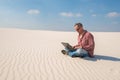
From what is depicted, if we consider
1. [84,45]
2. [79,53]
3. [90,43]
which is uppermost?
[90,43]

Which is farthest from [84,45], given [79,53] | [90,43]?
[79,53]

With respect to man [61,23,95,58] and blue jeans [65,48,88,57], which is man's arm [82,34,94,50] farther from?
blue jeans [65,48,88,57]

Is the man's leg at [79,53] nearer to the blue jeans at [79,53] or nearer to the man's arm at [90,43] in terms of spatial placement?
the blue jeans at [79,53]

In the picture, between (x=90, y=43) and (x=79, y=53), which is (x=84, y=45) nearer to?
(x=90, y=43)

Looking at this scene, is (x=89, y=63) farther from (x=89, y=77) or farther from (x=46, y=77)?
(x=46, y=77)

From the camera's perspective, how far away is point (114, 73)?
717 cm

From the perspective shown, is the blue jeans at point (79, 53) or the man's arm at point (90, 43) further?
the man's arm at point (90, 43)

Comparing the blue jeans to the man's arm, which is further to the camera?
the man's arm

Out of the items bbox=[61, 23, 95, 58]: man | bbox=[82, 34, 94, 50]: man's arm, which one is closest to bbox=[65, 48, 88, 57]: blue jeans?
bbox=[61, 23, 95, 58]: man

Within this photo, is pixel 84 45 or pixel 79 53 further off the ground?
pixel 84 45

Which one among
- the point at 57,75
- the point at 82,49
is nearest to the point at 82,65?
the point at 82,49

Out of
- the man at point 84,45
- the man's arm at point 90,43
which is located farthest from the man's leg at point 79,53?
the man's arm at point 90,43

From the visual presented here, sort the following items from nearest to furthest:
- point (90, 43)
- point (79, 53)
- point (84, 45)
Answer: point (79, 53)
point (90, 43)
point (84, 45)

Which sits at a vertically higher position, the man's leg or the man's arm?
the man's arm
